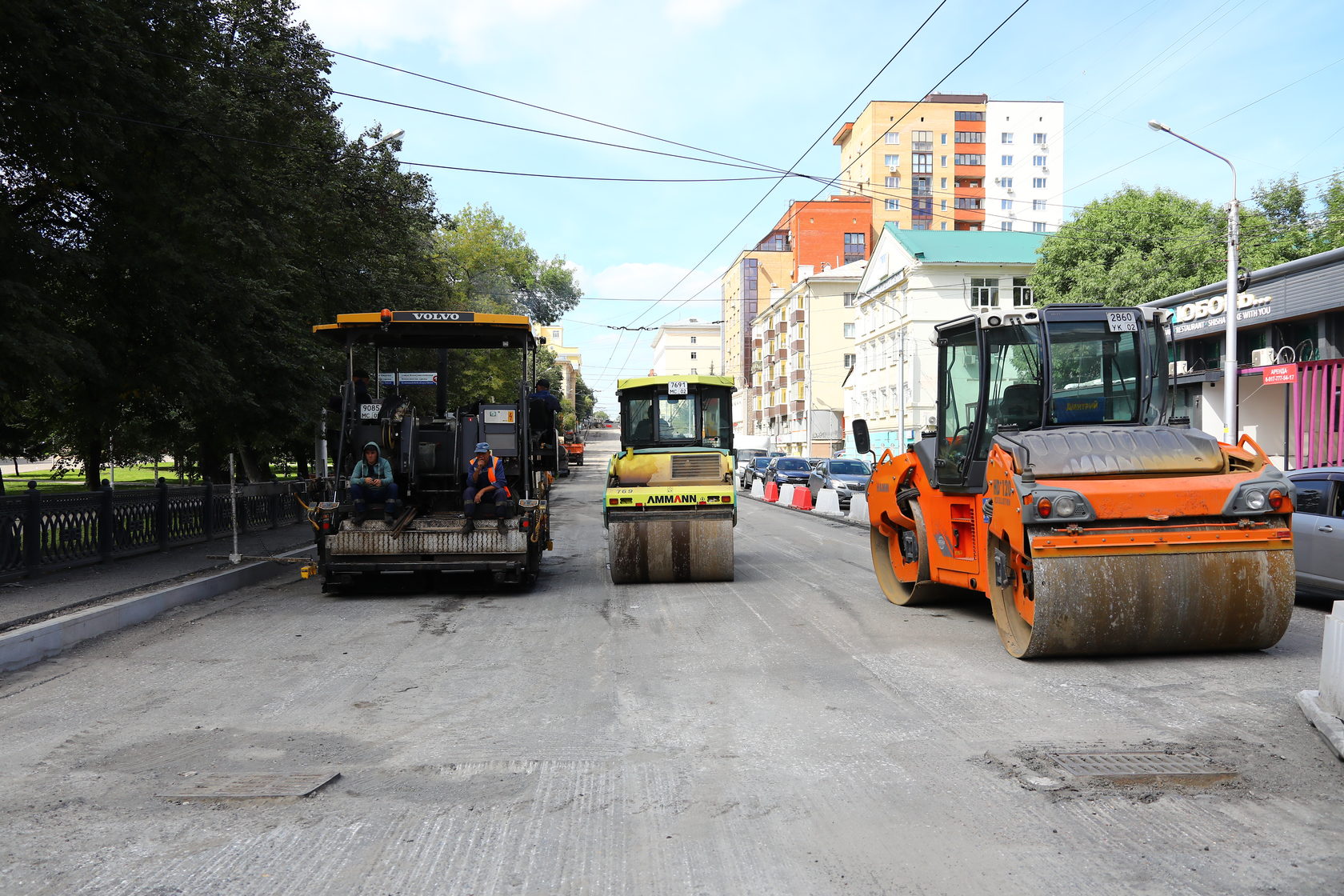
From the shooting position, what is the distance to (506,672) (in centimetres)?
784

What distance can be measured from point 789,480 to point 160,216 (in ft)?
88.8

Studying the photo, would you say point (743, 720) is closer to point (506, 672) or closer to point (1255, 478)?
point (506, 672)

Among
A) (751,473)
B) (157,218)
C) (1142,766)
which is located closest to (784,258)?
(751,473)

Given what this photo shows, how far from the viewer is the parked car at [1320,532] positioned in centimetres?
987

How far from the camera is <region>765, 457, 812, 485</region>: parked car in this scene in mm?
38312

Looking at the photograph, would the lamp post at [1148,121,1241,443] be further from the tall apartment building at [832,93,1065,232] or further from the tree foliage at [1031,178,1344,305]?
the tall apartment building at [832,93,1065,232]

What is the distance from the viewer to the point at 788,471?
3938 cm

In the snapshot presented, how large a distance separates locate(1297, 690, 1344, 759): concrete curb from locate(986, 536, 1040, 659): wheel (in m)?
1.75

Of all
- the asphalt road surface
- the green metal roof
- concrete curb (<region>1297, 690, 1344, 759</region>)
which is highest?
the green metal roof

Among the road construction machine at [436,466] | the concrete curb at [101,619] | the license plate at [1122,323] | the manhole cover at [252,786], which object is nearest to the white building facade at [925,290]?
the road construction machine at [436,466]

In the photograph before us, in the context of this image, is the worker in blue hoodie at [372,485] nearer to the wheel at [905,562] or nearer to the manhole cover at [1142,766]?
the wheel at [905,562]

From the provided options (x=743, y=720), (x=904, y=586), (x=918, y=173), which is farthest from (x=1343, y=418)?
(x=918, y=173)

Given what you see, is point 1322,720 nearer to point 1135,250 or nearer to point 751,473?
point 1135,250

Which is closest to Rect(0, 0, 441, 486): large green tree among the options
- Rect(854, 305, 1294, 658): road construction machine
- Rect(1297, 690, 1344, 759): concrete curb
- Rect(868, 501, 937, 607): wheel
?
Rect(868, 501, 937, 607): wheel
